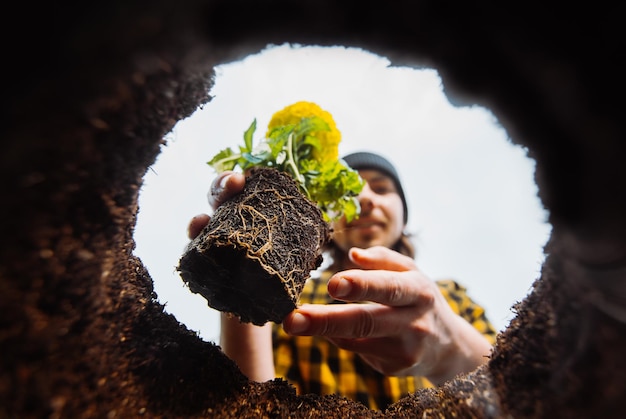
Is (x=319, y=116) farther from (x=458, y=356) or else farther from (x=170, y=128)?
(x=458, y=356)

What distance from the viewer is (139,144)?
48 centimetres

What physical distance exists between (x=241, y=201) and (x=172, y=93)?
467mm

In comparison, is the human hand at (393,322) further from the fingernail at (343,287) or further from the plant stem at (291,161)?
the plant stem at (291,161)

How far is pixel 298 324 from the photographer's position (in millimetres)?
861

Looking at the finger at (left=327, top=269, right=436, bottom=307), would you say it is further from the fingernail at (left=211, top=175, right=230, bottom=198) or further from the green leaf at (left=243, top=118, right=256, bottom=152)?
the green leaf at (left=243, top=118, right=256, bottom=152)

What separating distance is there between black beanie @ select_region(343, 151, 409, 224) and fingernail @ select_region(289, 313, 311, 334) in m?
1.13

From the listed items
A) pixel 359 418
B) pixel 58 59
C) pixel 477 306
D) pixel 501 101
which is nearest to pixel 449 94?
pixel 501 101

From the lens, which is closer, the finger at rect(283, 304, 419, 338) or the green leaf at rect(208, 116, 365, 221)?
the finger at rect(283, 304, 419, 338)

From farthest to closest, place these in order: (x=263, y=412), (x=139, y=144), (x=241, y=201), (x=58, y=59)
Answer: (x=241, y=201), (x=263, y=412), (x=139, y=144), (x=58, y=59)

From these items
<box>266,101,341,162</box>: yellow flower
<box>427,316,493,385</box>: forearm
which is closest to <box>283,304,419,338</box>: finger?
<box>427,316,493,385</box>: forearm

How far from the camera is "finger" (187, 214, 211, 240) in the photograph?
1.00 meters

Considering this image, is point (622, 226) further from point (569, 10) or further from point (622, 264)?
point (569, 10)

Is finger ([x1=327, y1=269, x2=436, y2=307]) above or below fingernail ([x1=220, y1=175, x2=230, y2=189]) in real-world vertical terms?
below

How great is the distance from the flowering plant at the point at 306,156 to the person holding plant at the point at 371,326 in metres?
0.15
